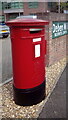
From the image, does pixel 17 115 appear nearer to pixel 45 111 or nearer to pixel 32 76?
pixel 45 111

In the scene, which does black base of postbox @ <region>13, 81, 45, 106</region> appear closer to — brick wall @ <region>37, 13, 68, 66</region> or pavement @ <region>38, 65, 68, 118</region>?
pavement @ <region>38, 65, 68, 118</region>

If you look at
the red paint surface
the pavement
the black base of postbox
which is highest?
the red paint surface

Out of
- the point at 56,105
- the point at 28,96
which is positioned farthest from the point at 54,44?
the point at 28,96

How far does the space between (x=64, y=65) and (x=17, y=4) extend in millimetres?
37614

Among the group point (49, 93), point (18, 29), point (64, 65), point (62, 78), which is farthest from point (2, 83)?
point (64, 65)

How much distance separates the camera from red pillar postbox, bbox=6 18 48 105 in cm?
298

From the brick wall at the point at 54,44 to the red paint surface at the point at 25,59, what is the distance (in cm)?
231

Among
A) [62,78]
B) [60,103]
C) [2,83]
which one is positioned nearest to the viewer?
[60,103]

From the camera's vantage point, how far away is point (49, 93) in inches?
154

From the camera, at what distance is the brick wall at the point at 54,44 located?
5.50m

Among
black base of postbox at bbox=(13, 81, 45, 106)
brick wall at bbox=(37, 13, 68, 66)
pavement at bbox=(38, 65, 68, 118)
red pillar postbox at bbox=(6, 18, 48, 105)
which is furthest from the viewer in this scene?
brick wall at bbox=(37, 13, 68, 66)

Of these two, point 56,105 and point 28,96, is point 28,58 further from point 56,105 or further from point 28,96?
point 56,105

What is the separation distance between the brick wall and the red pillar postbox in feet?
7.54

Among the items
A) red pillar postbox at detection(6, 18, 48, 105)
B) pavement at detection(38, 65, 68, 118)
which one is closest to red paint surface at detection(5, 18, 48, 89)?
red pillar postbox at detection(6, 18, 48, 105)
